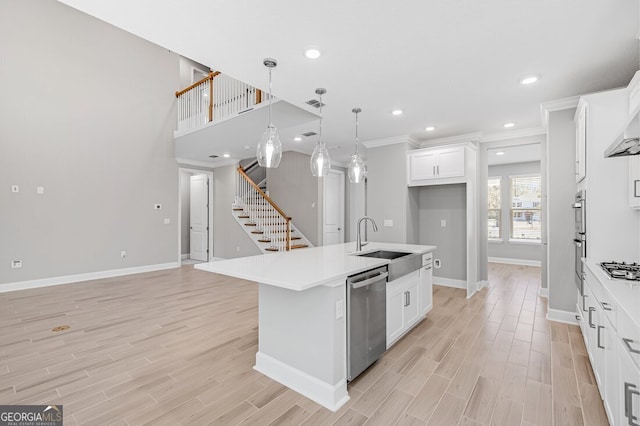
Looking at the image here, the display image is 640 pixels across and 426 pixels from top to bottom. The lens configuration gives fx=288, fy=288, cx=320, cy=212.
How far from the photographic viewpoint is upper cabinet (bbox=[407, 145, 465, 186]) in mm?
4570

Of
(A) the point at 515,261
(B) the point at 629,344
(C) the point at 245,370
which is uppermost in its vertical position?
(B) the point at 629,344

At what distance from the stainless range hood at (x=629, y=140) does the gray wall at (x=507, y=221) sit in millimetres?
6436

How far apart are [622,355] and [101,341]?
13.5 feet

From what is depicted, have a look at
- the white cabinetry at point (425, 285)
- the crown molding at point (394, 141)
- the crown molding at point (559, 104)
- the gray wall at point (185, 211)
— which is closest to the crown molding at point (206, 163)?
the gray wall at point (185, 211)

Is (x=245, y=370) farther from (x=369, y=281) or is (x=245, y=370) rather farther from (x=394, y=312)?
(x=394, y=312)

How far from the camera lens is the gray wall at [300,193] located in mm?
7121

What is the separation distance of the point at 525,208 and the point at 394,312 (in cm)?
686

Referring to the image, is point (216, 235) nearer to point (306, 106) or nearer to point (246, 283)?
point (246, 283)

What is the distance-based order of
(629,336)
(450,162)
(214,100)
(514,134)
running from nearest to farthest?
(629,336)
(450,162)
(514,134)
(214,100)

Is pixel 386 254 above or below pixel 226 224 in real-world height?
below

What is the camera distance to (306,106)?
12.1ft

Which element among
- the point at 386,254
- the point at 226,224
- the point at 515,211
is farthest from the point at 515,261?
the point at 226,224

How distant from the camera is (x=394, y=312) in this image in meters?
2.80

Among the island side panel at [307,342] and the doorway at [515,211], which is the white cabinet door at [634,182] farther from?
the doorway at [515,211]
